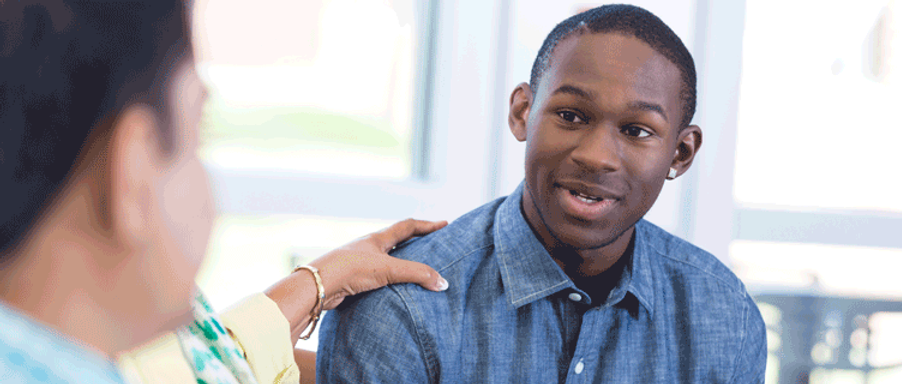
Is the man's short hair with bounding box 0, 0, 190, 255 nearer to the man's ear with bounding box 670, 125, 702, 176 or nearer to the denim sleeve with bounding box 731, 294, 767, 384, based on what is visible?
the man's ear with bounding box 670, 125, 702, 176

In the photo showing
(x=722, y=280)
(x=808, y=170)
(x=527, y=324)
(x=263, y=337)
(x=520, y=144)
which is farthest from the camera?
(x=808, y=170)

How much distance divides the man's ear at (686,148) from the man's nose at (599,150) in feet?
0.53

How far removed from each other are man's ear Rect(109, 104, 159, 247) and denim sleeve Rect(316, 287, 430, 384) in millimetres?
687

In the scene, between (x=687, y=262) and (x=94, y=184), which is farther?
(x=687, y=262)

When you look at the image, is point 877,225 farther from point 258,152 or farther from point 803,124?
point 258,152

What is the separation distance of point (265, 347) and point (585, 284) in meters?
0.53

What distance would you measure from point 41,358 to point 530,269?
826 mm

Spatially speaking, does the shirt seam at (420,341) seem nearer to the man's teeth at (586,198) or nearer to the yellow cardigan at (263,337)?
the yellow cardigan at (263,337)

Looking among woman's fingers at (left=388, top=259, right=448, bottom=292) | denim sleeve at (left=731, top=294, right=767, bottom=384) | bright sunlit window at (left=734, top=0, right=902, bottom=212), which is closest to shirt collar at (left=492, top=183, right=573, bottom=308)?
woman's fingers at (left=388, top=259, right=448, bottom=292)

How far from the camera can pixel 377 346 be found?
101 centimetres

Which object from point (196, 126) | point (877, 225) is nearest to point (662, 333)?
point (196, 126)

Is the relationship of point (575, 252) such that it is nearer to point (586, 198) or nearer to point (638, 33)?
point (586, 198)

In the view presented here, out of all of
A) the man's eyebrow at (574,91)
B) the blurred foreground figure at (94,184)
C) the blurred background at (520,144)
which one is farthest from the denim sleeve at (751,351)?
the blurred foreground figure at (94,184)

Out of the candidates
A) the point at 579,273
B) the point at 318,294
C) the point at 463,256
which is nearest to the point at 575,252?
the point at 579,273
